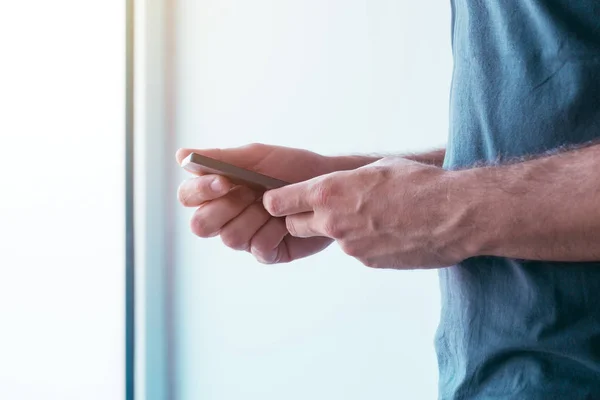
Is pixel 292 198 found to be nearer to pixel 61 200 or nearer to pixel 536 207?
pixel 536 207

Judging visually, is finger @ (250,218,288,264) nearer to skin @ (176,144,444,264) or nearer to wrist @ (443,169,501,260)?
skin @ (176,144,444,264)

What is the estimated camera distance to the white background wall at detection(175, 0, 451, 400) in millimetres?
975

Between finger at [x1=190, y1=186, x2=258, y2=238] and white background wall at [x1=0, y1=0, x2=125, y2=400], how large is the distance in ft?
2.11

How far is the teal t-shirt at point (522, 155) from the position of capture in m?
0.46

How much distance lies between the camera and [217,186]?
63cm

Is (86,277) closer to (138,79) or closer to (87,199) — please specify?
(87,199)

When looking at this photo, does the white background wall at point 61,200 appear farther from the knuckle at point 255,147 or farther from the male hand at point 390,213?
the male hand at point 390,213

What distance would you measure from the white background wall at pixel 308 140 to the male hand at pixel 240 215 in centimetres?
34

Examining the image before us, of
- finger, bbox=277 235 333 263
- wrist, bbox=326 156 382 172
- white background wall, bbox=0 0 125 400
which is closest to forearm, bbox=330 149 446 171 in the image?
wrist, bbox=326 156 382 172

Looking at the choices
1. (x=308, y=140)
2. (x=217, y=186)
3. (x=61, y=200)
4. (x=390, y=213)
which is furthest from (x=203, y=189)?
(x=61, y=200)

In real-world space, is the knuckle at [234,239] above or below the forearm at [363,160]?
below

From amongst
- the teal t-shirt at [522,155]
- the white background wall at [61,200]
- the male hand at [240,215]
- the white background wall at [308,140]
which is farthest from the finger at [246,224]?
the white background wall at [61,200]

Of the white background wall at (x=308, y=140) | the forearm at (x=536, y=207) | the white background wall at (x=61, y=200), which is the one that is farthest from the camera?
the white background wall at (x=61, y=200)

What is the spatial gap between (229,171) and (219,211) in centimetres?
6
